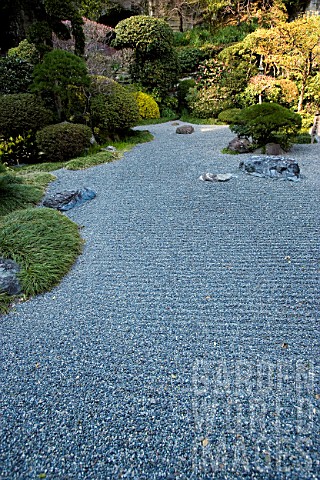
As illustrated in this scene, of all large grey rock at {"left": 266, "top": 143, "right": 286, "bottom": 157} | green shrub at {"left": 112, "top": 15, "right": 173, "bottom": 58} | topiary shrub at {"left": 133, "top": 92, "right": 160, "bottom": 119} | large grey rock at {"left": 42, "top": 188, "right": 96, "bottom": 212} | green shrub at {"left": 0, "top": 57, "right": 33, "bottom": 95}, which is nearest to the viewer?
large grey rock at {"left": 42, "top": 188, "right": 96, "bottom": 212}

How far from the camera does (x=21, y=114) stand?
226 inches

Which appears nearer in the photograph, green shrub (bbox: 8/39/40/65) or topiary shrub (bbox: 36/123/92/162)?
topiary shrub (bbox: 36/123/92/162)

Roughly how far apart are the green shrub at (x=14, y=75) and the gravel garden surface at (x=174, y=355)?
16.1 ft

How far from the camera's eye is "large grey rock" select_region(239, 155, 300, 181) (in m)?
4.31

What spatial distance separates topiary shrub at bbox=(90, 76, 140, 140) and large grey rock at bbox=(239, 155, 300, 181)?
3.87 meters

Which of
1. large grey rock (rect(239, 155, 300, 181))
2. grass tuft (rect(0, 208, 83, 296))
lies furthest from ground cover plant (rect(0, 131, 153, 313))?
large grey rock (rect(239, 155, 300, 181))

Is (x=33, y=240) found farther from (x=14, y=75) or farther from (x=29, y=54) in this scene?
(x=29, y=54)

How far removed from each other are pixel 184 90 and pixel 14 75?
6.59m

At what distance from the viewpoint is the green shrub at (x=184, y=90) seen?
36.0ft

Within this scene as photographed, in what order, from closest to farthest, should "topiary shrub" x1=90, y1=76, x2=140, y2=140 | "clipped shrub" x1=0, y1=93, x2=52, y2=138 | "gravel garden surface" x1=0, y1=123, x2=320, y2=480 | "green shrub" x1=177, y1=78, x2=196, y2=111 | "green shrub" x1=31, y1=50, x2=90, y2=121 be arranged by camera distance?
1. "gravel garden surface" x1=0, y1=123, x2=320, y2=480
2. "clipped shrub" x1=0, y1=93, x2=52, y2=138
3. "green shrub" x1=31, y1=50, x2=90, y2=121
4. "topiary shrub" x1=90, y1=76, x2=140, y2=140
5. "green shrub" x1=177, y1=78, x2=196, y2=111

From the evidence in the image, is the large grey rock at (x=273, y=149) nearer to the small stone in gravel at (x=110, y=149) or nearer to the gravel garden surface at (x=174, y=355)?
the gravel garden surface at (x=174, y=355)

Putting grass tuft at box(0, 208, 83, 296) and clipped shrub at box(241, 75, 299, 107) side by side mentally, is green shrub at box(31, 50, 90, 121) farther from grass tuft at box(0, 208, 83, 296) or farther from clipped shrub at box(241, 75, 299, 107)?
clipped shrub at box(241, 75, 299, 107)

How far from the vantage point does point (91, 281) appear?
2.48 metres

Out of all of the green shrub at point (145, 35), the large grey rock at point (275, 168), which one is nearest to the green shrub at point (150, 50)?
the green shrub at point (145, 35)
